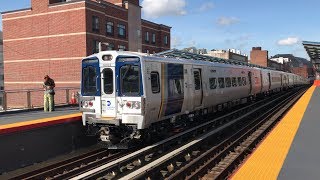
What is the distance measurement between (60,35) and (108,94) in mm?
38276

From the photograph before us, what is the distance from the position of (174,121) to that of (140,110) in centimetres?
302

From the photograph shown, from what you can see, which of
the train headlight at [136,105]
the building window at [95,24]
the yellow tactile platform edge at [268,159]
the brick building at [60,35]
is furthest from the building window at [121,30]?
the train headlight at [136,105]

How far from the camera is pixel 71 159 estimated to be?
11.5 meters

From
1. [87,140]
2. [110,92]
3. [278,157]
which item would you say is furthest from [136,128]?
[278,157]

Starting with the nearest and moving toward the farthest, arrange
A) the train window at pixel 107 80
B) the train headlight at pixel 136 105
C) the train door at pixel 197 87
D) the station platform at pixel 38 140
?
the station platform at pixel 38 140 → the train headlight at pixel 136 105 → the train window at pixel 107 80 → the train door at pixel 197 87

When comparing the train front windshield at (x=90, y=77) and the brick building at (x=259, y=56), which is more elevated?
the brick building at (x=259, y=56)

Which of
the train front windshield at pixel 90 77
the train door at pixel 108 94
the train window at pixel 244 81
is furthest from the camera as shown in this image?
the train window at pixel 244 81

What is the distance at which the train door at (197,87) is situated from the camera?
16.3 meters

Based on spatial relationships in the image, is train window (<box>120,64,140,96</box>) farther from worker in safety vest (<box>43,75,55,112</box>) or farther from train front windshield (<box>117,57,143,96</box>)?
worker in safety vest (<box>43,75,55,112</box>)

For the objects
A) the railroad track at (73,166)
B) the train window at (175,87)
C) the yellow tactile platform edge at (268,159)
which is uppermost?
the train window at (175,87)

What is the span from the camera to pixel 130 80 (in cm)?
1213

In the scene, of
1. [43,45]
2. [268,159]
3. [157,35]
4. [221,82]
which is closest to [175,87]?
[268,159]

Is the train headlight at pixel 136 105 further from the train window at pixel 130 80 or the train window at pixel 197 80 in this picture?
the train window at pixel 197 80

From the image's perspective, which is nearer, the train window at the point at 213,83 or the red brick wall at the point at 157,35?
the train window at the point at 213,83
